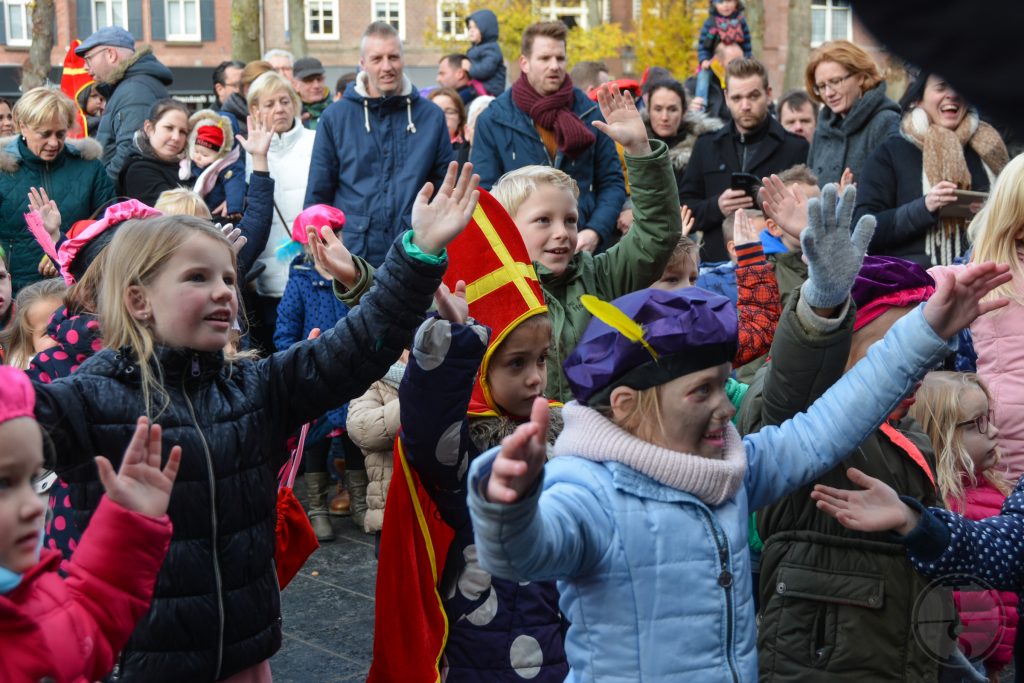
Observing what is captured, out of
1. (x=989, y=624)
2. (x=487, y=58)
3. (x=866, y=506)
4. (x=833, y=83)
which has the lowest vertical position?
(x=989, y=624)

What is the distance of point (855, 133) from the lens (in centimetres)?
839

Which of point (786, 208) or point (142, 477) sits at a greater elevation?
point (786, 208)

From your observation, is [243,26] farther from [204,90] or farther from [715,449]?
[204,90]

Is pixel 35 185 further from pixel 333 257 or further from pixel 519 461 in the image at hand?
pixel 519 461

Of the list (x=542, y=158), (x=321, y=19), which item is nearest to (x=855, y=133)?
(x=542, y=158)

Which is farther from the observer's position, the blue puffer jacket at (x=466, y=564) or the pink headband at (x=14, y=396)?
the blue puffer jacket at (x=466, y=564)

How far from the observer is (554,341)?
14.5 ft

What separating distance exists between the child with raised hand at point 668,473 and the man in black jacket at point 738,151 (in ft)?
18.1

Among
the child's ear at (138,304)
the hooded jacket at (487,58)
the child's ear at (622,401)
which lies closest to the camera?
the child's ear at (622,401)

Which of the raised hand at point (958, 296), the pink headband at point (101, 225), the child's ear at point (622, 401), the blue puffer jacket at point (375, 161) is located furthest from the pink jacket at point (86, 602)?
the blue puffer jacket at point (375, 161)

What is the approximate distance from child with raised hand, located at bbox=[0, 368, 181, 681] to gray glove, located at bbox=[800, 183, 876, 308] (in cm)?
150

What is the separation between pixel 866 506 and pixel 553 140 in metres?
4.67

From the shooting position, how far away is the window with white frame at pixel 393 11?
152ft

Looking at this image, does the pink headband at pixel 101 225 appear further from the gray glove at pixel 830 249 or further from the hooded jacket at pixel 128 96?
the hooded jacket at pixel 128 96
